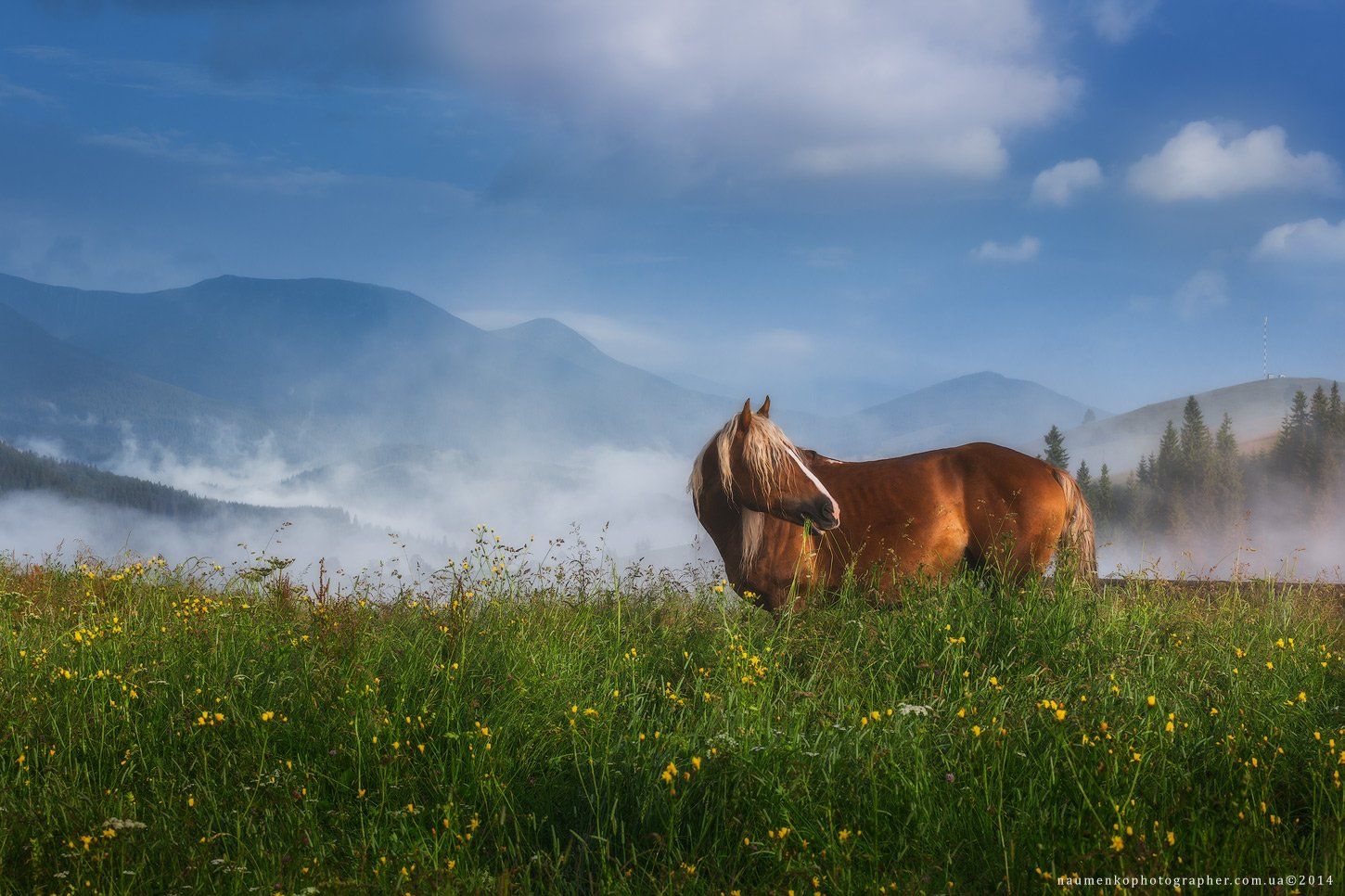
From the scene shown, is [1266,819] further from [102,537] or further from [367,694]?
[102,537]

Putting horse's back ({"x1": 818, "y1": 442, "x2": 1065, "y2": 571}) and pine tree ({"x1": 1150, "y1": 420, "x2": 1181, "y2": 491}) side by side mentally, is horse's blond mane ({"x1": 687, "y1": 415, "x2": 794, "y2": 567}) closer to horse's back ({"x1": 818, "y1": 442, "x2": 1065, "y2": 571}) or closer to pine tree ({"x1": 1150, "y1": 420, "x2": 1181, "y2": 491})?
horse's back ({"x1": 818, "y1": 442, "x2": 1065, "y2": 571})

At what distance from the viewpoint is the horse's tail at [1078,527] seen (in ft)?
25.3

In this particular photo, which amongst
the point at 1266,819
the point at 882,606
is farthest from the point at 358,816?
the point at 882,606

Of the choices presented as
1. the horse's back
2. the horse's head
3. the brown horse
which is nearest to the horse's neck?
the brown horse

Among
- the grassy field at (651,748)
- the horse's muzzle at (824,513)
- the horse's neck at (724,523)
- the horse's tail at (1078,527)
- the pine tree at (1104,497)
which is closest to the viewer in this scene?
the grassy field at (651,748)

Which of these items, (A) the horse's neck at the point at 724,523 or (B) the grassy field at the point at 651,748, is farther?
(A) the horse's neck at the point at 724,523

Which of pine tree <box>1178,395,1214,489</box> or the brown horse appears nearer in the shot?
the brown horse

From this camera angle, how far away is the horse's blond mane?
276 inches

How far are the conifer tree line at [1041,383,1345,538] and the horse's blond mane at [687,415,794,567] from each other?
5241 centimetres

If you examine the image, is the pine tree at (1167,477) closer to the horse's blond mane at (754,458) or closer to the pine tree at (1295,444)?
the pine tree at (1295,444)

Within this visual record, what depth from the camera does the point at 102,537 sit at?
9617 millimetres

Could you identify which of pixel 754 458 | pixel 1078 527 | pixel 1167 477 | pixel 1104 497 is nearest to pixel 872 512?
pixel 754 458

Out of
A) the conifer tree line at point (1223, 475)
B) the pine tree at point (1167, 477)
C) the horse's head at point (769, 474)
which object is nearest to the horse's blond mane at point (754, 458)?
the horse's head at point (769, 474)

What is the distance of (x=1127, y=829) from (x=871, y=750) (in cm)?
116
